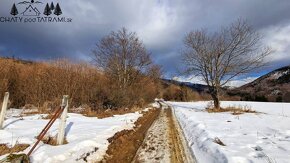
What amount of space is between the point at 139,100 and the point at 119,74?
13.1 feet

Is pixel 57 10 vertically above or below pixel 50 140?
above

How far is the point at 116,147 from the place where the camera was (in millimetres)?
7027

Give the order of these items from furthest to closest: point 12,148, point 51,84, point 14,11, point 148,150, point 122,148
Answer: point 51,84 → point 14,11 → point 122,148 → point 148,150 → point 12,148

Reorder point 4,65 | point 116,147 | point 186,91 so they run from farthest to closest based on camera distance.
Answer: point 186,91, point 4,65, point 116,147

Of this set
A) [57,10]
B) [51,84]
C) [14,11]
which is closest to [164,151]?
[51,84]

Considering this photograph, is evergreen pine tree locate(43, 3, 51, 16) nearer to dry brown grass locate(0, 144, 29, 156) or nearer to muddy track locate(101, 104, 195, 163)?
muddy track locate(101, 104, 195, 163)

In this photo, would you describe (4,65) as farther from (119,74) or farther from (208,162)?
(208,162)

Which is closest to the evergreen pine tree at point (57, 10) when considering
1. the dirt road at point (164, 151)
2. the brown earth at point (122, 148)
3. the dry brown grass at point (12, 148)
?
the brown earth at point (122, 148)

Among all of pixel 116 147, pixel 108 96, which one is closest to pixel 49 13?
pixel 108 96

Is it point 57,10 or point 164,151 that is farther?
point 57,10

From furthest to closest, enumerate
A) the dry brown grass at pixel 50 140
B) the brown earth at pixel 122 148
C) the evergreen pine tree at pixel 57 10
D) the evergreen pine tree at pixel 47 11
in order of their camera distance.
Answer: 1. the evergreen pine tree at pixel 57 10
2. the evergreen pine tree at pixel 47 11
3. the dry brown grass at pixel 50 140
4. the brown earth at pixel 122 148

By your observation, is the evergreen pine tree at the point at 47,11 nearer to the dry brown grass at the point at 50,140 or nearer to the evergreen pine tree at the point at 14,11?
the evergreen pine tree at the point at 14,11

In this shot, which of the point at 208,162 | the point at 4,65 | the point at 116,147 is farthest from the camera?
the point at 4,65

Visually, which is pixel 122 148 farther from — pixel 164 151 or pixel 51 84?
pixel 51 84
